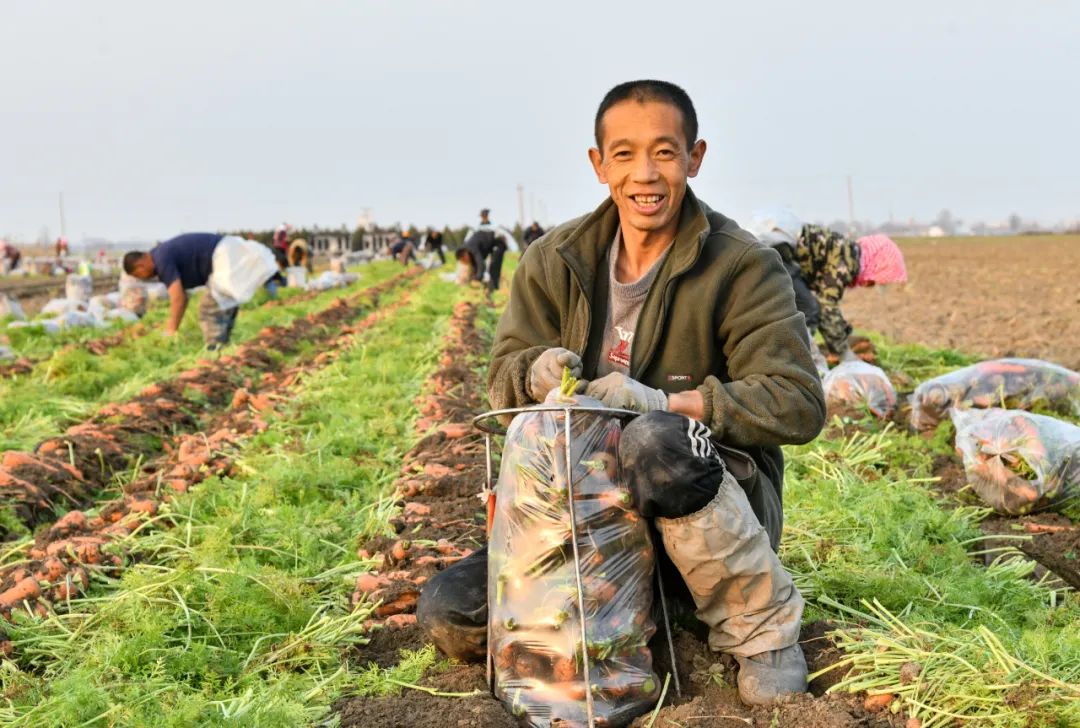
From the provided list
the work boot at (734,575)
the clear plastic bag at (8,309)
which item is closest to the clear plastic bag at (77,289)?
the clear plastic bag at (8,309)

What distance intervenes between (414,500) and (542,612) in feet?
6.96

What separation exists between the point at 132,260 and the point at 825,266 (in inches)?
260

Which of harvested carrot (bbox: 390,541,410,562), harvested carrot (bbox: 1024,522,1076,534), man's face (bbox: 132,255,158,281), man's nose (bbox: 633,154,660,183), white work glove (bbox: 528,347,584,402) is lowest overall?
harvested carrot (bbox: 1024,522,1076,534)

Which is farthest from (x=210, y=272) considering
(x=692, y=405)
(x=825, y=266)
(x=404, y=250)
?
(x=404, y=250)

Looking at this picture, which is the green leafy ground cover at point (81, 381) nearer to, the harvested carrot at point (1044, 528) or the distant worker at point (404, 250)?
the harvested carrot at point (1044, 528)

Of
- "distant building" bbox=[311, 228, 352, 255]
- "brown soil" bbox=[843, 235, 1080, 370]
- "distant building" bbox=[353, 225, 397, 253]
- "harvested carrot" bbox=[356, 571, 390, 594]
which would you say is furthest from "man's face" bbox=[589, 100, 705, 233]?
"distant building" bbox=[311, 228, 352, 255]

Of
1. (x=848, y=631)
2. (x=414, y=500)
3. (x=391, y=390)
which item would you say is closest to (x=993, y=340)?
(x=391, y=390)

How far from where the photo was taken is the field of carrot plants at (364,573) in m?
2.46

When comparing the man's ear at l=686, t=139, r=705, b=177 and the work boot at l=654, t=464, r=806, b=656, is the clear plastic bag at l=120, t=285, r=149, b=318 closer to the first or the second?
the man's ear at l=686, t=139, r=705, b=177

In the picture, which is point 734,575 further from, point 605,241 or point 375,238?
point 375,238

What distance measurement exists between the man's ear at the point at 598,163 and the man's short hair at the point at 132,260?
8.17 meters

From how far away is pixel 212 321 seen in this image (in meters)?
10.9

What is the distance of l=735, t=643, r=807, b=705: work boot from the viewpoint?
250cm

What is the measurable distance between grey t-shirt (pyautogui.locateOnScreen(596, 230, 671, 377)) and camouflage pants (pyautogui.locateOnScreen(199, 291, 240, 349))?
861 cm
